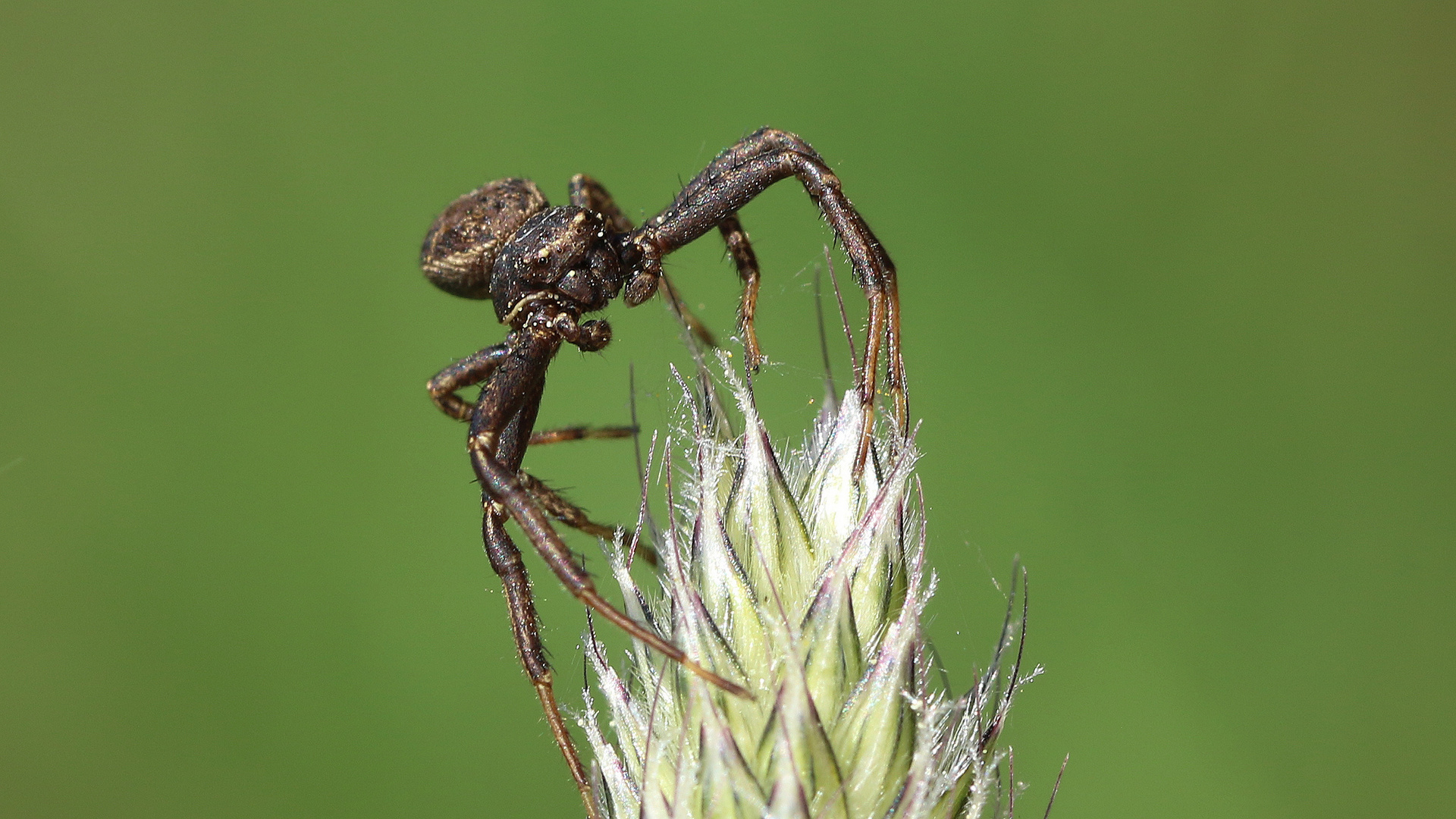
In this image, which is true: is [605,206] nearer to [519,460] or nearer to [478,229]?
[478,229]

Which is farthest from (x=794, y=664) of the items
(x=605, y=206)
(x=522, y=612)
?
(x=605, y=206)

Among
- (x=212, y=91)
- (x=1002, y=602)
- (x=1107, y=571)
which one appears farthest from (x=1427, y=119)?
(x=212, y=91)

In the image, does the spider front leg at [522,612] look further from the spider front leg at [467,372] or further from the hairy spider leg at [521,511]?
the spider front leg at [467,372]

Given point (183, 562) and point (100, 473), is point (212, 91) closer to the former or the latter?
point (100, 473)

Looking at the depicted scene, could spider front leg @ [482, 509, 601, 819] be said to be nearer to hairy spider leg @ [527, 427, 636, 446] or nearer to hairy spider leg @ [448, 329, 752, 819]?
hairy spider leg @ [448, 329, 752, 819]

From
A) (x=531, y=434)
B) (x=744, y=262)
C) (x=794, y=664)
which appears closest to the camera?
(x=794, y=664)

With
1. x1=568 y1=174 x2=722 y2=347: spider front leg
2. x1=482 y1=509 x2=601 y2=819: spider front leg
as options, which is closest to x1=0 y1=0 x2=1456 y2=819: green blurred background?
x1=568 y1=174 x2=722 y2=347: spider front leg
